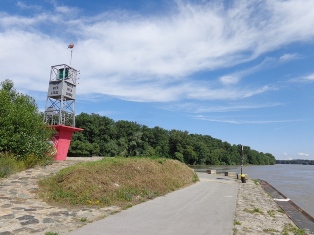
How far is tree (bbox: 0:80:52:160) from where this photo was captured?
14.0 meters

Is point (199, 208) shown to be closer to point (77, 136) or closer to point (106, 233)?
→ point (106, 233)

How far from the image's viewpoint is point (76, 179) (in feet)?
31.5

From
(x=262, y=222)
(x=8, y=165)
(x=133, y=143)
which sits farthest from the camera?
(x=133, y=143)

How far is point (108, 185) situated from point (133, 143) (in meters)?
51.8

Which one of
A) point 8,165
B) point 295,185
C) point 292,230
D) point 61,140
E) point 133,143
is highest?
point 133,143

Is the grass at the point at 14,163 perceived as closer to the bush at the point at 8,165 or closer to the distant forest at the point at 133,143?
the bush at the point at 8,165

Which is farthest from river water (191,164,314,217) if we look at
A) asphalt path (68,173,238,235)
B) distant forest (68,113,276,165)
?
distant forest (68,113,276,165)

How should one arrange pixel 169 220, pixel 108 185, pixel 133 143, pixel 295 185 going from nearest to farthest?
1. pixel 169 220
2. pixel 108 185
3. pixel 295 185
4. pixel 133 143

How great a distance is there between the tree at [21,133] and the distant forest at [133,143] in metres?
26.1

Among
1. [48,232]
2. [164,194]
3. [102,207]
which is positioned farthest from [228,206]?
[48,232]

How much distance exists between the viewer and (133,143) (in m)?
61.2

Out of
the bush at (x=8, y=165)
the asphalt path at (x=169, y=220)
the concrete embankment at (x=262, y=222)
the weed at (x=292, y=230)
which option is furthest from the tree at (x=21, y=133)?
the weed at (x=292, y=230)

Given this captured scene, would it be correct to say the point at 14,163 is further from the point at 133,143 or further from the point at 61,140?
the point at 133,143

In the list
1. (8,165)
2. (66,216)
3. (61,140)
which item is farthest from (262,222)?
(61,140)
